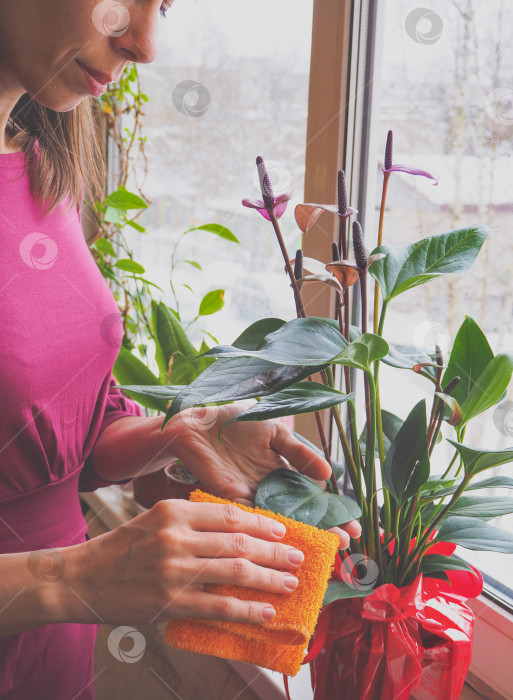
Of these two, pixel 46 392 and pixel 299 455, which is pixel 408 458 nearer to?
pixel 299 455

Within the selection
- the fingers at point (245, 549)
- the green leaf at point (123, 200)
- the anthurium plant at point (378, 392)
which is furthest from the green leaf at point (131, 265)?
the fingers at point (245, 549)

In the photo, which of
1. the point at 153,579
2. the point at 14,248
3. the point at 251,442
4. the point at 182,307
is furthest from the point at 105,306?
the point at 182,307

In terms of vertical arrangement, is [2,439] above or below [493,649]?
above

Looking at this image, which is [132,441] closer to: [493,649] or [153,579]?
[153,579]

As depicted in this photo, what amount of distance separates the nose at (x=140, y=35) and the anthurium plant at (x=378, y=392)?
0.71 ft

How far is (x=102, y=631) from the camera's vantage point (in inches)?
45.8

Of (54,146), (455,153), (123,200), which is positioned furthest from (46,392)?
(455,153)

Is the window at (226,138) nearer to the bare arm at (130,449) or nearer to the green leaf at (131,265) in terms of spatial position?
the green leaf at (131,265)

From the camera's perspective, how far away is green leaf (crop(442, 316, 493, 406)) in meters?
0.52

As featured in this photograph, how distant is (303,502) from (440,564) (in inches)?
5.3

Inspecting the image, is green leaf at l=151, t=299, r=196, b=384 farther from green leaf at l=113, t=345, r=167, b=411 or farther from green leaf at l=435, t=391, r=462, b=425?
green leaf at l=435, t=391, r=462, b=425

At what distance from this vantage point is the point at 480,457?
0.47 meters

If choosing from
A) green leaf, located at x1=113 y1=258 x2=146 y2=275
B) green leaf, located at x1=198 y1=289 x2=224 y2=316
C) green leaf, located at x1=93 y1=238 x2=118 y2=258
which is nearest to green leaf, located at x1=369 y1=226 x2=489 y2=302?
green leaf, located at x1=198 y1=289 x2=224 y2=316

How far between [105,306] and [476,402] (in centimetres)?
50
